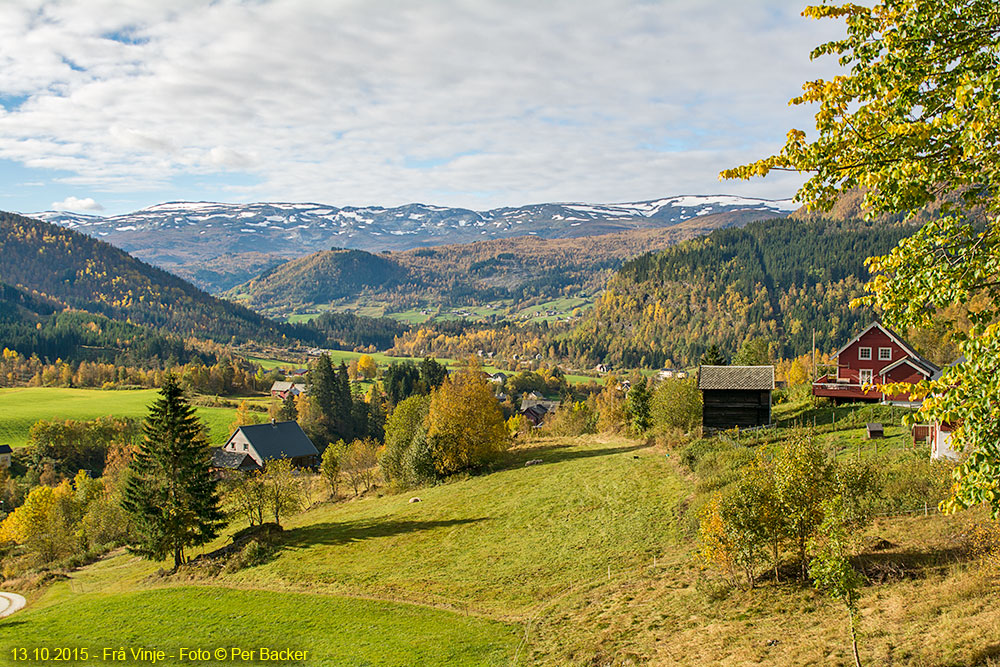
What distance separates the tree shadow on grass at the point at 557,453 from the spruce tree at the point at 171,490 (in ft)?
88.5

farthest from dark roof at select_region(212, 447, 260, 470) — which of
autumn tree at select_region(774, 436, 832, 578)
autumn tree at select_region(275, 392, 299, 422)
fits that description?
autumn tree at select_region(774, 436, 832, 578)

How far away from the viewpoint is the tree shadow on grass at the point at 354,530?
43062 millimetres

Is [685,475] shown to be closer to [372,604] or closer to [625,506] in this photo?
[625,506]

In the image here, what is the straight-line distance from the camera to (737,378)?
5406cm

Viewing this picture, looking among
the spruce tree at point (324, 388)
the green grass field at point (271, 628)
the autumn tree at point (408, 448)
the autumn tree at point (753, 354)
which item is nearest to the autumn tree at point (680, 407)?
the autumn tree at point (408, 448)

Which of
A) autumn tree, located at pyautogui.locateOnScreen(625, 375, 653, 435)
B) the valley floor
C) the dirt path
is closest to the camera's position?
the valley floor

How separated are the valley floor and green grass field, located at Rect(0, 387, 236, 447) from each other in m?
81.7

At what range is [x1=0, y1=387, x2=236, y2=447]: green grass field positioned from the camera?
119750 mm

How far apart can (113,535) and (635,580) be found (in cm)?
6198

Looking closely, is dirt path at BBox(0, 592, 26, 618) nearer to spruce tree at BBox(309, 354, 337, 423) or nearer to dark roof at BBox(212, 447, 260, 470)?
dark roof at BBox(212, 447, 260, 470)

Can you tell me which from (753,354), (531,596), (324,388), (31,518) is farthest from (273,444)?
(531,596)

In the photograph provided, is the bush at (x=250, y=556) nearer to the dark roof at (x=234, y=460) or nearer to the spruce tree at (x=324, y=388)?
the dark roof at (x=234, y=460)

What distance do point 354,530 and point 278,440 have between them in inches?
2374

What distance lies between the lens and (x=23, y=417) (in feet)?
408
